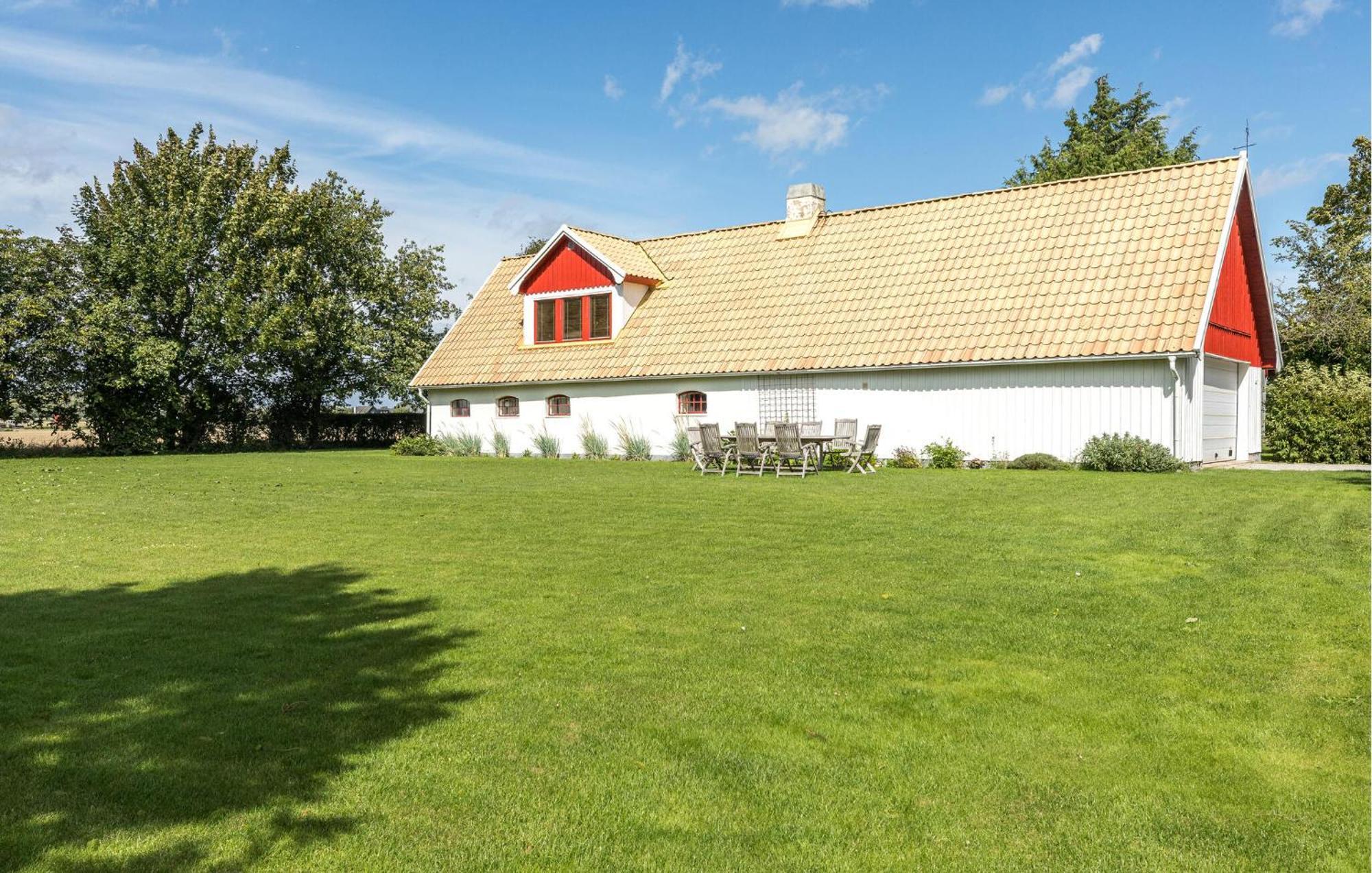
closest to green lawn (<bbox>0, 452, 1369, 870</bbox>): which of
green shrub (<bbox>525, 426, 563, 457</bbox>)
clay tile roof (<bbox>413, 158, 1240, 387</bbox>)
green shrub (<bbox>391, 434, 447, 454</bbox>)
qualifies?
clay tile roof (<bbox>413, 158, 1240, 387</bbox>)

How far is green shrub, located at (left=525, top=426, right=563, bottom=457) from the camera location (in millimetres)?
27812

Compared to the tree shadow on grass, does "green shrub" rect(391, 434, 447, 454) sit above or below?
above

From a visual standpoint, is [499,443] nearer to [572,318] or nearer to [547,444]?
[547,444]

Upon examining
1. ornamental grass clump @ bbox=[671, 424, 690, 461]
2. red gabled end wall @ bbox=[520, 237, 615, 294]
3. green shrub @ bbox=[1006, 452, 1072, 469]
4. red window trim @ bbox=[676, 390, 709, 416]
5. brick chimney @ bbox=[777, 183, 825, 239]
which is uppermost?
brick chimney @ bbox=[777, 183, 825, 239]

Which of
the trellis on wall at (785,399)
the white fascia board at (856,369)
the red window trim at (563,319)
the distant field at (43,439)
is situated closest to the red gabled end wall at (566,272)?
the red window trim at (563,319)

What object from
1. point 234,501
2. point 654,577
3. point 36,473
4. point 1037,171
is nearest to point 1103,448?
point 654,577

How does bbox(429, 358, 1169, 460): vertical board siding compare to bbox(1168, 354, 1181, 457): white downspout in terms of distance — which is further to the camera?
bbox(429, 358, 1169, 460): vertical board siding

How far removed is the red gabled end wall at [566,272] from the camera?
93.2ft

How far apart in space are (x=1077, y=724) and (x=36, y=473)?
22.7 meters

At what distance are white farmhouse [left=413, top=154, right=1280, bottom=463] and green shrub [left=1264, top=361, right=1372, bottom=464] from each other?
1.02m

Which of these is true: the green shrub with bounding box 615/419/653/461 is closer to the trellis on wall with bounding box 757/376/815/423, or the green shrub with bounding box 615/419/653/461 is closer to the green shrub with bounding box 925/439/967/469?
the trellis on wall with bounding box 757/376/815/423

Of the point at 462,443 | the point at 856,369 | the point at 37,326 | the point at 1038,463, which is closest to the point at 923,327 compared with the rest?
the point at 856,369

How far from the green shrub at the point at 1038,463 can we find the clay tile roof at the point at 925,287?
2051 mm

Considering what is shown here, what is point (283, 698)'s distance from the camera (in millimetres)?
5008
